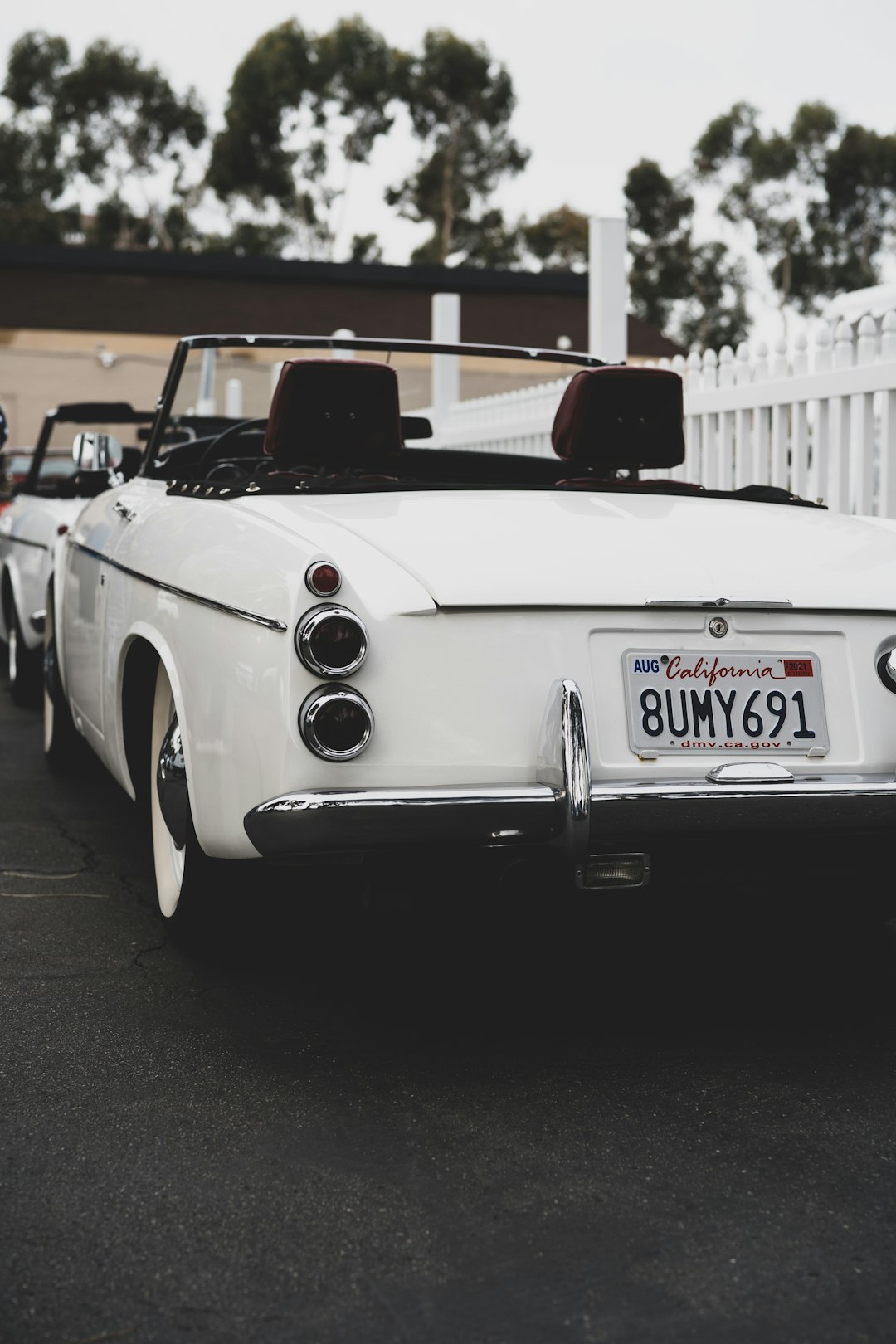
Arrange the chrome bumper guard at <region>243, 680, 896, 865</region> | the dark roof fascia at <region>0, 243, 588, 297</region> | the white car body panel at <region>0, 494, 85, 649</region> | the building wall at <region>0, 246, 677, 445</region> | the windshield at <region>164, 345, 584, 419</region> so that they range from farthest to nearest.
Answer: the dark roof fascia at <region>0, 243, 588, 297</region> < the building wall at <region>0, 246, 677, 445</region> < the white car body panel at <region>0, 494, 85, 649</region> < the windshield at <region>164, 345, 584, 419</region> < the chrome bumper guard at <region>243, 680, 896, 865</region>

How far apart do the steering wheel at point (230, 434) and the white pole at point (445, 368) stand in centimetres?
65

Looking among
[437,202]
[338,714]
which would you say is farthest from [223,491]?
[437,202]

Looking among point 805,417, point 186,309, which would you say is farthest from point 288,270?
point 805,417

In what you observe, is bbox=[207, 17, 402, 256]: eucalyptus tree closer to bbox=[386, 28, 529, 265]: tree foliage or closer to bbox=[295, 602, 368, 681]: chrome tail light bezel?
bbox=[386, 28, 529, 265]: tree foliage

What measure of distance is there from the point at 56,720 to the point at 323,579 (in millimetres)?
3453

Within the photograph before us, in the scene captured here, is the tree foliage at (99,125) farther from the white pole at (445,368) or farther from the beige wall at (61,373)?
the white pole at (445,368)

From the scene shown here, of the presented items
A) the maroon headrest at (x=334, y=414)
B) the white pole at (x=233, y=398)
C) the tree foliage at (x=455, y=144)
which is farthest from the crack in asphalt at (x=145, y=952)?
the tree foliage at (x=455, y=144)

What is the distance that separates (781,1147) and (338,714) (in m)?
1.10

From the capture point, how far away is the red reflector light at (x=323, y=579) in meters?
2.89

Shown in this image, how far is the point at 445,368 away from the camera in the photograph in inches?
232

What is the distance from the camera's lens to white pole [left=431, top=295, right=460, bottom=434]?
5.74 metres

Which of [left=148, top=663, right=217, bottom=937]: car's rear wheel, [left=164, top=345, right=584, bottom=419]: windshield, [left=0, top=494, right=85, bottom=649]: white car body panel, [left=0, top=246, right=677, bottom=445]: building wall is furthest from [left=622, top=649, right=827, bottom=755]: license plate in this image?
[left=0, top=246, right=677, bottom=445]: building wall

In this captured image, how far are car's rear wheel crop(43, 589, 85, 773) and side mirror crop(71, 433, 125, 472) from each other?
0.84 meters

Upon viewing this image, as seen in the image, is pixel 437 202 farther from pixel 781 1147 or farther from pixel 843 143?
pixel 781 1147
